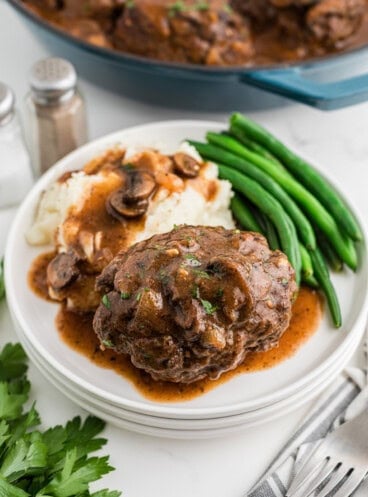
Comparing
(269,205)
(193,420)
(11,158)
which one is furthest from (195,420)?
(11,158)

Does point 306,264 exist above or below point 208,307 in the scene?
below

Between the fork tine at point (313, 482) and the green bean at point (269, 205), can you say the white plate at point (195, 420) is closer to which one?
the fork tine at point (313, 482)

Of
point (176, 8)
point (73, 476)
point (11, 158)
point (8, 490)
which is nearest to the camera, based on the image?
point (8, 490)

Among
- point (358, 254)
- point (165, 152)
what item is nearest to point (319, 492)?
point (358, 254)

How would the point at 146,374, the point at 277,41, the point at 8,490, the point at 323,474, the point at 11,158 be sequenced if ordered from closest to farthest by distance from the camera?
1. the point at 8,490
2. the point at 323,474
3. the point at 146,374
4. the point at 11,158
5. the point at 277,41

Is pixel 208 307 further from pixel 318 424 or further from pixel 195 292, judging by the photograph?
pixel 318 424

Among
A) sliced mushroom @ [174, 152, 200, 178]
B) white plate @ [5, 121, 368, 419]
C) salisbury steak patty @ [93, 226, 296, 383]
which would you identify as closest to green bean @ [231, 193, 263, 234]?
sliced mushroom @ [174, 152, 200, 178]

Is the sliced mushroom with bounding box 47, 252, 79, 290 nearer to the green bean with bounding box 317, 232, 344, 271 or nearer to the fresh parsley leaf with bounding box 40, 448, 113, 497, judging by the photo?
the fresh parsley leaf with bounding box 40, 448, 113, 497
